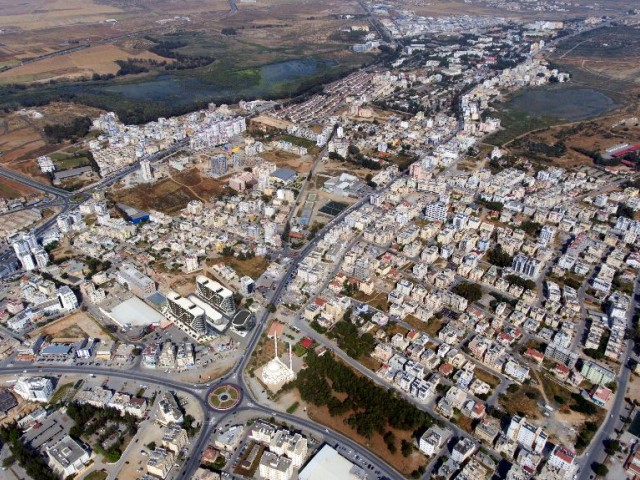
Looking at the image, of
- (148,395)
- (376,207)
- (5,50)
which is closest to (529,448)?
(148,395)

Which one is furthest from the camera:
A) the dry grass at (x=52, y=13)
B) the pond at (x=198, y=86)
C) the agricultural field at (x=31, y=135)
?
the dry grass at (x=52, y=13)

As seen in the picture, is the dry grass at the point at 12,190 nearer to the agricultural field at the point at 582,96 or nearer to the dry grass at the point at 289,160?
the dry grass at the point at 289,160

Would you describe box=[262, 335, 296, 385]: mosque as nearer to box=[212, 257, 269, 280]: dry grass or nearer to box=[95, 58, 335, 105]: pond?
box=[212, 257, 269, 280]: dry grass

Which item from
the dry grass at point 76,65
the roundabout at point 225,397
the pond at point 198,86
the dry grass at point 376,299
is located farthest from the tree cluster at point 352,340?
the dry grass at point 76,65

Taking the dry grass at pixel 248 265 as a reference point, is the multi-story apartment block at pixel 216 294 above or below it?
above

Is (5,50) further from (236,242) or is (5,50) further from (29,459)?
(29,459)

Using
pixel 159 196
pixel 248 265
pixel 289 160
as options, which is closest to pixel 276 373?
pixel 248 265
